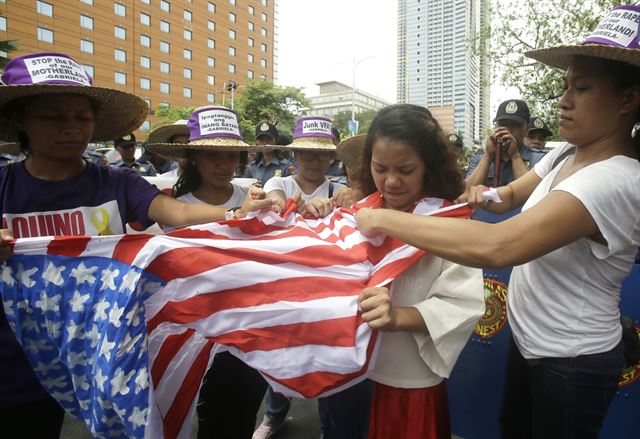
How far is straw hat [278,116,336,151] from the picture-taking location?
3.69m

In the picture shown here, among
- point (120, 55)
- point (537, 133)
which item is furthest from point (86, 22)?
point (537, 133)

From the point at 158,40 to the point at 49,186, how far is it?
56.9m

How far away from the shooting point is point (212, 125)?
2.74 m

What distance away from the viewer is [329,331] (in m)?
1.59

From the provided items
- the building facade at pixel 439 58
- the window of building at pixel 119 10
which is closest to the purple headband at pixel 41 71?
the building facade at pixel 439 58

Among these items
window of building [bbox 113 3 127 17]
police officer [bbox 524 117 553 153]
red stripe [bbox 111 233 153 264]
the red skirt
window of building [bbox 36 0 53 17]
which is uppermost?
window of building [bbox 113 3 127 17]

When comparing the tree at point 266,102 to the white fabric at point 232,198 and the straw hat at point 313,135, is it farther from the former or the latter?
the white fabric at point 232,198

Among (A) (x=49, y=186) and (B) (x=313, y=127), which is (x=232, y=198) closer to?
(A) (x=49, y=186)

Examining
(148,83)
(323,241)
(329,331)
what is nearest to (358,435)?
(329,331)

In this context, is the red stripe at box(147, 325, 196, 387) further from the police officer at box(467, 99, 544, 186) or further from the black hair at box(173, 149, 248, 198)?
the police officer at box(467, 99, 544, 186)

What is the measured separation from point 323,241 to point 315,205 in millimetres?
418

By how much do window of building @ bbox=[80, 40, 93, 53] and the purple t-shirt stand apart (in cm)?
4971

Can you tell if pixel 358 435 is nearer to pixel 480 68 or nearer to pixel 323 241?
pixel 323 241

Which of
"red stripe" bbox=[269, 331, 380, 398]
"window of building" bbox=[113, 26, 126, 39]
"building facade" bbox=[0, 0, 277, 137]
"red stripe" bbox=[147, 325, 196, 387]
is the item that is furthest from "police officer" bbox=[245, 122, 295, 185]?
"window of building" bbox=[113, 26, 126, 39]
